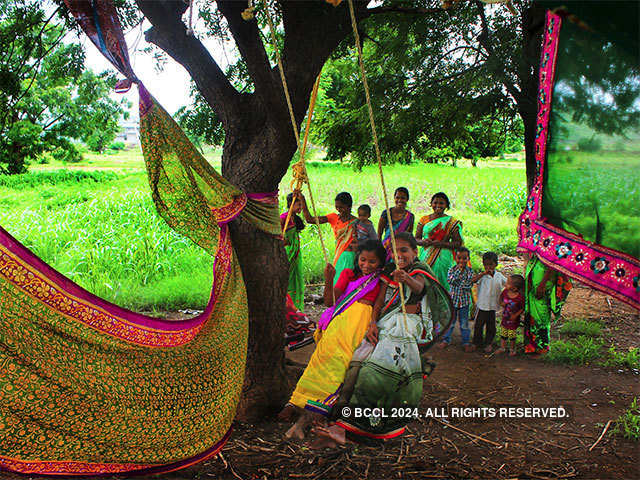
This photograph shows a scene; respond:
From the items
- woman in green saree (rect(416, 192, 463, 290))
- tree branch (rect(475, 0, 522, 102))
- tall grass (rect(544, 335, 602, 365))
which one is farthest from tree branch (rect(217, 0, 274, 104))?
tall grass (rect(544, 335, 602, 365))

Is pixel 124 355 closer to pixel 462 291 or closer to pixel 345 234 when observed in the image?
pixel 345 234

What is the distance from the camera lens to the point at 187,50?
9.25ft

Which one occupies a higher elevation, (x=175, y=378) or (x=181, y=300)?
(x=175, y=378)

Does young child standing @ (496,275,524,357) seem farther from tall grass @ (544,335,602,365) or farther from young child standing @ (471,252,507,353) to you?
tall grass @ (544,335,602,365)

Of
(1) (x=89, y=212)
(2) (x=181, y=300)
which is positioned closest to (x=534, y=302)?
(2) (x=181, y=300)

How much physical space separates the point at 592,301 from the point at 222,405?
4.85 m

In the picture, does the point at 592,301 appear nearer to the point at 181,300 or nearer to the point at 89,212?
the point at 181,300

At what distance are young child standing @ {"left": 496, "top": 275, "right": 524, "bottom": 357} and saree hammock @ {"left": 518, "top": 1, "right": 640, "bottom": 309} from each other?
1141 mm

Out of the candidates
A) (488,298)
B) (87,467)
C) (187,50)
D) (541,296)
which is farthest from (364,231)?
(87,467)

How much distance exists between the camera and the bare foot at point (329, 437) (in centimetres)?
272

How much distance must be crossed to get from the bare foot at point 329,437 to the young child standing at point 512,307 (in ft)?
6.45

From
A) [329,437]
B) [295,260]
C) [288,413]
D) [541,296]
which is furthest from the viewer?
[295,260]

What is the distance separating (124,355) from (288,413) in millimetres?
1187

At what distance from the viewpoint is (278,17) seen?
3883mm
